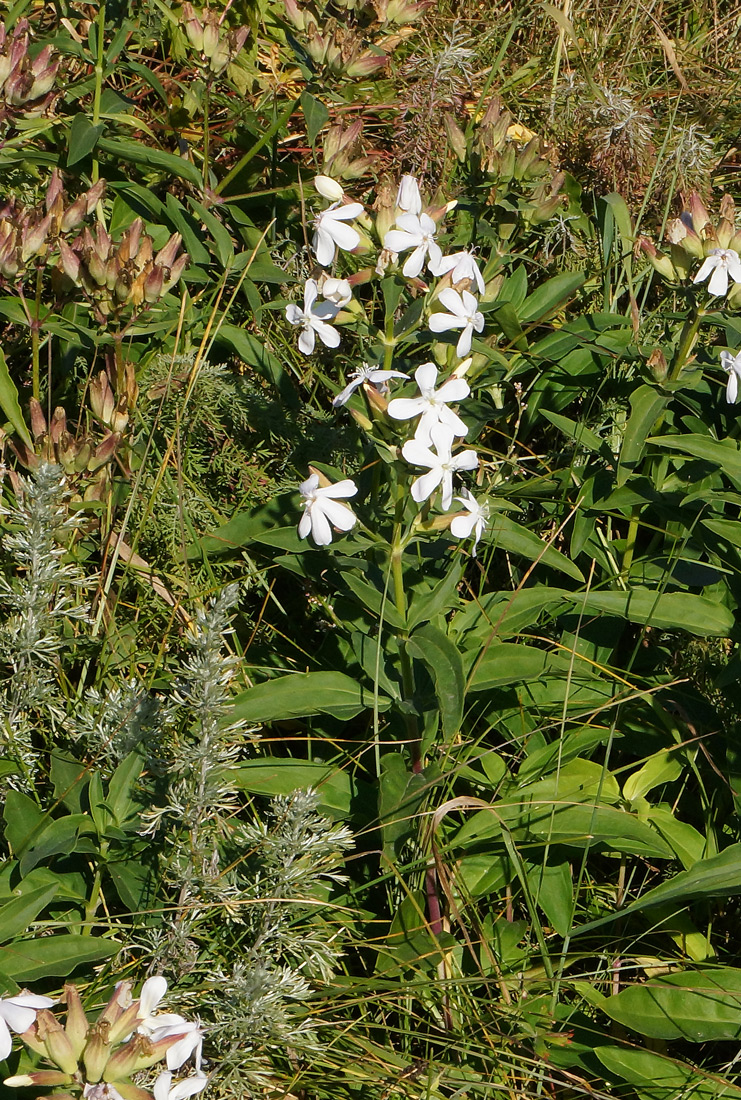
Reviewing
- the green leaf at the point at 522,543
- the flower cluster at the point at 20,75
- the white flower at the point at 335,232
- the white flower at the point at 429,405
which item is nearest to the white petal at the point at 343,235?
the white flower at the point at 335,232

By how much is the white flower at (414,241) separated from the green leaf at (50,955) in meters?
1.23

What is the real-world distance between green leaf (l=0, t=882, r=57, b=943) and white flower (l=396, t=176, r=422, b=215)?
130 centimetres

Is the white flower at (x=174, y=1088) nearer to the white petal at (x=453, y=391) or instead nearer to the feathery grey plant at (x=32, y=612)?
the feathery grey plant at (x=32, y=612)

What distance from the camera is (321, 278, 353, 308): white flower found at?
1815 mm

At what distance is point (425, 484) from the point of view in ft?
5.28

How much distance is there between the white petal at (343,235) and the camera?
5.87 feet

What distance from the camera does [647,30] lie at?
3.76 m

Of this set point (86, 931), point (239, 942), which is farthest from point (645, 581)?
point (86, 931)

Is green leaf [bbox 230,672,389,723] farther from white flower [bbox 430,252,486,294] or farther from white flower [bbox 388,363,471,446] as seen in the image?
white flower [bbox 430,252,486,294]

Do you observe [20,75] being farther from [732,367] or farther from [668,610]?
[668,610]

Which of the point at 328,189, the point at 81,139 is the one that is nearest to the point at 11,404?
the point at 81,139

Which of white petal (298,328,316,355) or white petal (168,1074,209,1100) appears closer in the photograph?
white petal (168,1074,209,1100)

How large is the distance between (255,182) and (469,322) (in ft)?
4.61

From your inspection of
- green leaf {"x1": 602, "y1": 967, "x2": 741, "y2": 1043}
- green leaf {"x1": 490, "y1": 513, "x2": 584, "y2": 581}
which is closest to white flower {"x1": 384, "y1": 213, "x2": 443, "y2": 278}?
green leaf {"x1": 490, "y1": 513, "x2": 584, "y2": 581}
